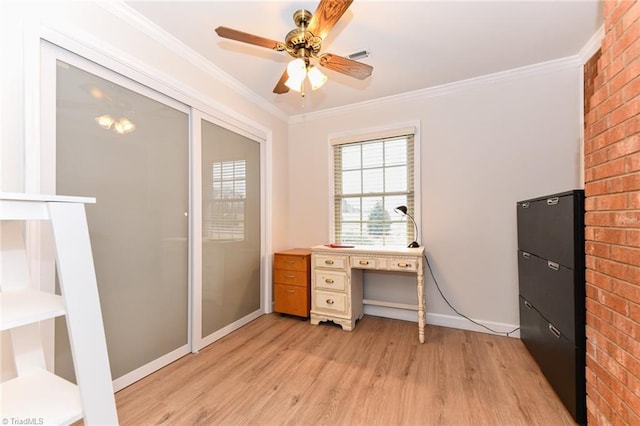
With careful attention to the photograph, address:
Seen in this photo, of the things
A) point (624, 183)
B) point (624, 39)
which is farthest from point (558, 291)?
point (624, 39)

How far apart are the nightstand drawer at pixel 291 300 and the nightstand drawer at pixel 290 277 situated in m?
0.05

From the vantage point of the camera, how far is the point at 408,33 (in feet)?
7.04

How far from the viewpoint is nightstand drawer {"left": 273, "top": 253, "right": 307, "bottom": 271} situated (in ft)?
10.3

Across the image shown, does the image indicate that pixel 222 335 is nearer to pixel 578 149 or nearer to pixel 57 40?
pixel 57 40

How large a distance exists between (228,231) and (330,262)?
1.13 meters

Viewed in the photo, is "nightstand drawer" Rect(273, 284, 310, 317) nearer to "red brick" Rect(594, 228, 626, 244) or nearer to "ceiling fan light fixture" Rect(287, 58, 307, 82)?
"ceiling fan light fixture" Rect(287, 58, 307, 82)

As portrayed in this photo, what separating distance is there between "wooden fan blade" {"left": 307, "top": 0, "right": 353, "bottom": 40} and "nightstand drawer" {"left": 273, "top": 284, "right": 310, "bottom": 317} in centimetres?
247

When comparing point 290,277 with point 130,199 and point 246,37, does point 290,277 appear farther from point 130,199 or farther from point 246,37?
point 246,37

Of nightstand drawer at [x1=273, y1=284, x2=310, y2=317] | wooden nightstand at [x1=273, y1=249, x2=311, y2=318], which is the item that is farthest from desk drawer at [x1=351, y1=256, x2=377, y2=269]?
nightstand drawer at [x1=273, y1=284, x2=310, y2=317]

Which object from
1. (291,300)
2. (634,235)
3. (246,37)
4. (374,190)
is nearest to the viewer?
(634,235)

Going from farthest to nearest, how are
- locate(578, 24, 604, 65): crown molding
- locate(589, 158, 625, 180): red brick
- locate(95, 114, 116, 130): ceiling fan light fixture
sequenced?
1. locate(578, 24, 604, 65): crown molding
2. locate(95, 114, 116, 130): ceiling fan light fixture
3. locate(589, 158, 625, 180): red brick

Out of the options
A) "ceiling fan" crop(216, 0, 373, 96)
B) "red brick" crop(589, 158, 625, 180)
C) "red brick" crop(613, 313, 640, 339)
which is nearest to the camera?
"red brick" crop(613, 313, 640, 339)

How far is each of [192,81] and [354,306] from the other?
2711 millimetres

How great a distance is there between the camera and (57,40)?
1.56 m
